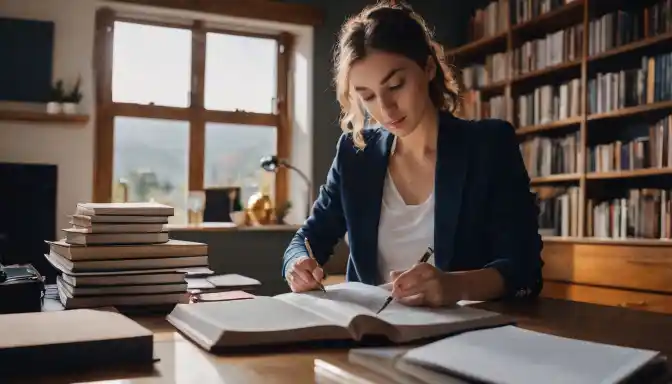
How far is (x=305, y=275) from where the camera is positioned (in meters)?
1.19

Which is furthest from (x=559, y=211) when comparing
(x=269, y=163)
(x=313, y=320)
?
(x=313, y=320)

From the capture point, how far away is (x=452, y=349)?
627 millimetres

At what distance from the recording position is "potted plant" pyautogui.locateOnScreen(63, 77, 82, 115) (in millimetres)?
3547

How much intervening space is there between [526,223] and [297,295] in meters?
0.51

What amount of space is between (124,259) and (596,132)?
3031mm

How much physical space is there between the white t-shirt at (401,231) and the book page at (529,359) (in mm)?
783

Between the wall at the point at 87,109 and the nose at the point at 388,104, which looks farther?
the wall at the point at 87,109

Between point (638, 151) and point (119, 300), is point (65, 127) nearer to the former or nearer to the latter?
point (119, 300)

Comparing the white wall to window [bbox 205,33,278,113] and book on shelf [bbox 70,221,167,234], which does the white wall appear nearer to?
window [bbox 205,33,278,113]

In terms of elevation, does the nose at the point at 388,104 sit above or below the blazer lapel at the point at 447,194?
above

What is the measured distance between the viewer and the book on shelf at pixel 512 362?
544 millimetres

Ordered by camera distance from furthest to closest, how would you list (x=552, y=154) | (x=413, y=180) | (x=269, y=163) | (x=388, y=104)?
1. (x=269, y=163)
2. (x=552, y=154)
3. (x=413, y=180)
4. (x=388, y=104)

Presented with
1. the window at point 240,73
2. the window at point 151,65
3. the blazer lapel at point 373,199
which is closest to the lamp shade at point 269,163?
the window at point 240,73

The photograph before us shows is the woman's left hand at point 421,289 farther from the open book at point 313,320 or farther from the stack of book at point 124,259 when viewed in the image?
the stack of book at point 124,259
